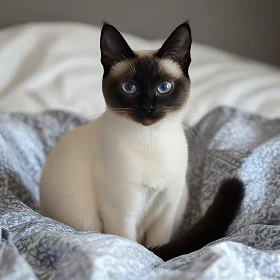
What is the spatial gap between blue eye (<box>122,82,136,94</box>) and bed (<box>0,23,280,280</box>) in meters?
0.31

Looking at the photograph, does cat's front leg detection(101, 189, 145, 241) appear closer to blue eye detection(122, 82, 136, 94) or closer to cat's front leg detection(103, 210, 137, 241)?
cat's front leg detection(103, 210, 137, 241)

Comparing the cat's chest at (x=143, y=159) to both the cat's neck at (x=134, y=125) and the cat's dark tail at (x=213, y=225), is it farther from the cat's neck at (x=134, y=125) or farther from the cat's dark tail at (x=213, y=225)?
the cat's dark tail at (x=213, y=225)

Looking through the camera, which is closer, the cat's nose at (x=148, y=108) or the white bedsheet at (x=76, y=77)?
the cat's nose at (x=148, y=108)

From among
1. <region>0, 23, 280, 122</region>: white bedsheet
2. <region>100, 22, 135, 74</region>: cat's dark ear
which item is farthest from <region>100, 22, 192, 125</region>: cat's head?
<region>0, 23, 280, 122</region>: white bedsheet

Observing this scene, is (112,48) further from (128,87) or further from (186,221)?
(186,221)

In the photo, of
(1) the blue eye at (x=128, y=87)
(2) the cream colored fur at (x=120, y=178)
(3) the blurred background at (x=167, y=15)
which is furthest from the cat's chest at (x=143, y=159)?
(3) the blurred background at (x=167, y=15)

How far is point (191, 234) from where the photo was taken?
104cm

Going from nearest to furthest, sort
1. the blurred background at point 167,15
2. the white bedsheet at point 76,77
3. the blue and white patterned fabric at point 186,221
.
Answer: the blue and white patterned fabric at point 186,221
the white bedsheet at point 76,77
the blurred background at point 167,15

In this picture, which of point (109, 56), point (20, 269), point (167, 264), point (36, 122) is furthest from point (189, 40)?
point (36, 122)

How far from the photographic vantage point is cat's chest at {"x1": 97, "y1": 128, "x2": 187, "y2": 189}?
100 centimetres

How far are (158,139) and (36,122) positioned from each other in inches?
27.5

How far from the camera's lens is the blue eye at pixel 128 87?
0.97 m

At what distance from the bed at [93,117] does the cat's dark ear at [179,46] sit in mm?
360

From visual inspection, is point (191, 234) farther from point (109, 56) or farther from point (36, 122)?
point (36, 122)
